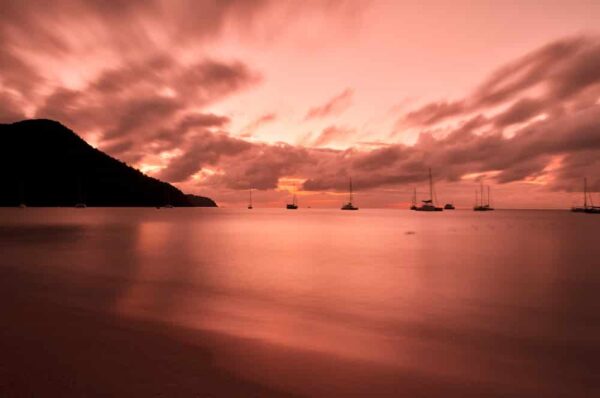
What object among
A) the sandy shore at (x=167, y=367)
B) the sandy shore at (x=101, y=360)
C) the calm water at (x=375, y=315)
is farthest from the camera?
the calm water at (x=375, y=315)

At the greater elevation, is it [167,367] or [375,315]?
[167,367]

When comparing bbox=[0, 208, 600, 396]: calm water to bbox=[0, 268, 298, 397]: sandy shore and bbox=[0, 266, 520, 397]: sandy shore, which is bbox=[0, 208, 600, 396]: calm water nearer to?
bbox=[0, 266, 520, 397]: sandy shore

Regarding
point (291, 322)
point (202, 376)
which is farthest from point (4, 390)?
point (291, 322)

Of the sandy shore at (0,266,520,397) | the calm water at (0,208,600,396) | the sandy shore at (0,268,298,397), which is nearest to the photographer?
the sandy shore at (0,268,298,397)

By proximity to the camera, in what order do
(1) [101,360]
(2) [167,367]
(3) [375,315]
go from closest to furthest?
(2) [167,367]
(1) [101,360]
(3) [375,315]

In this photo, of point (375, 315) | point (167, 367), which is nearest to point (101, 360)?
point (167, 367)

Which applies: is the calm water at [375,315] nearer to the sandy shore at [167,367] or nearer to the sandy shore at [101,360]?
the sandy shore at [167,367]

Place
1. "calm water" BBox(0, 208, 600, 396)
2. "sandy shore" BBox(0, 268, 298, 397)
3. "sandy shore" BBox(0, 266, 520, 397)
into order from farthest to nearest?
"calm water" BBox(0, 208, 600, 396) < "sandy shore" BBox(0, 266, 520, 397) < "sandy shore" BBox(0, 268, 298, 397)

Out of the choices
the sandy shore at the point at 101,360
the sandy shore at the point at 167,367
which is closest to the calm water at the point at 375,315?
the sandy shore at the point at 167,367

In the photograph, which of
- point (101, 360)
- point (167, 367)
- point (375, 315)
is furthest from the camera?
point (375, 315)

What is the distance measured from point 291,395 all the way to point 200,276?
18630 mm

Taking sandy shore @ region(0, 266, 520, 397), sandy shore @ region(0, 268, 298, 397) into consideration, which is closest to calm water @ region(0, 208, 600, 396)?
sandy shore @ region(0, 266, 520, 397)

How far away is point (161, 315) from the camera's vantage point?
1392 cm

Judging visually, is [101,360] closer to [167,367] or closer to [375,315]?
[167,367]
